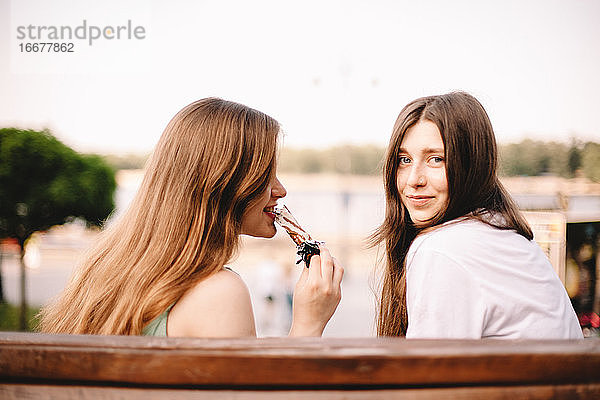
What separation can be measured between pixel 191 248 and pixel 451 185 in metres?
0.80

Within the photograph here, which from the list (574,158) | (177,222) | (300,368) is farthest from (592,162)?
(300,368)

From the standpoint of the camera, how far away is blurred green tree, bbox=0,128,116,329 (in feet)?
21.2

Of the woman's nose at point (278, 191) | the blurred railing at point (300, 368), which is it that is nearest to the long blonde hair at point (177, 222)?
the woman's nose at point (278, 191)

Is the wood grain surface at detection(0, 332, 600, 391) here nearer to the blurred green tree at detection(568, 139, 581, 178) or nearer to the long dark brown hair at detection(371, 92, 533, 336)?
the long dark brown hair at detection(371, 92, 533, 336)

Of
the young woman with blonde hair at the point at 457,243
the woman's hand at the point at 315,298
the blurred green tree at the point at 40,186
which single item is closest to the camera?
the young woman with blonde hair at the point at 457,243

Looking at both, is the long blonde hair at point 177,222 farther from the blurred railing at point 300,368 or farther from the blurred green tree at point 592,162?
the blurred green tree at point 592,162

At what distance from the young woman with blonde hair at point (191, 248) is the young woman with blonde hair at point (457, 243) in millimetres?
315

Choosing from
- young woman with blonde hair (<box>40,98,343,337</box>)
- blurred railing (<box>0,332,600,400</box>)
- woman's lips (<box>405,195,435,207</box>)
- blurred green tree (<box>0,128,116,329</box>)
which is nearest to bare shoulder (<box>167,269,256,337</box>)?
young woman with blonde hair (<box>40,98,343,337</box>)

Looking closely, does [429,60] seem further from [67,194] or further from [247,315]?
[247,315]

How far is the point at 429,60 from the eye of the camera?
7.18 meters

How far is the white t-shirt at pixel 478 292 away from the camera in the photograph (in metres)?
1.29

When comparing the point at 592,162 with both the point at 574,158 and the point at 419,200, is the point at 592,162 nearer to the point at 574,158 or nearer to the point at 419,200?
the point at 574,158

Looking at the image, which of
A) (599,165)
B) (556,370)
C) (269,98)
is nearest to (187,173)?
(556,370)

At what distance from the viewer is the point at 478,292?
1.30 m
